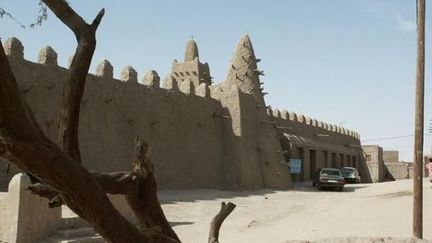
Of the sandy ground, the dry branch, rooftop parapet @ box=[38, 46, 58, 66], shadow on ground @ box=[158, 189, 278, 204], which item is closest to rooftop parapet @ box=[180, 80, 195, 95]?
shadow on ground @ box=[158, 189, 278, 204]

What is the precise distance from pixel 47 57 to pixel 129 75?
14.4ft

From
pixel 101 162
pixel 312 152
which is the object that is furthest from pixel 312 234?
pixel 312 152

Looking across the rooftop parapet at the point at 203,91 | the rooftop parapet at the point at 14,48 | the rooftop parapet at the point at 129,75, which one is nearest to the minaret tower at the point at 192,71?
the rooftop parapet at the point at 203,91

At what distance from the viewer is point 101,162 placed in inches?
751

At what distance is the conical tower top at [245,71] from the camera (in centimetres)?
2997

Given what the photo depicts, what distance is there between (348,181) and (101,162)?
24.3 metres

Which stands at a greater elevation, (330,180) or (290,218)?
(330,180)

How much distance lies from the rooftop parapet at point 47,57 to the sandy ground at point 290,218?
618cm

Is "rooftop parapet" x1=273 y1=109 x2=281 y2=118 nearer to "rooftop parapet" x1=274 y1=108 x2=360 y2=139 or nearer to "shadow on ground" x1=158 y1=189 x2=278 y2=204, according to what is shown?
"rooftop parapet" x1=274 y1=108 x2=360 y2=139

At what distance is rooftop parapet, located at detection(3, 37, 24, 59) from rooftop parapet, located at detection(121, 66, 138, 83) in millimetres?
5562

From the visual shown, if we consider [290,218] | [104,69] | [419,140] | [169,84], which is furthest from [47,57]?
[419,140]

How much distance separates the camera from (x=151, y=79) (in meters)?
22.4

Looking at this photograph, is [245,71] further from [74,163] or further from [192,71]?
[74,163]

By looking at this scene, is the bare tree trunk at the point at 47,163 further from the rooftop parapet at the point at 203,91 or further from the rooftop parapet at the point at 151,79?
the rooftop parapet at the point at 203,91
